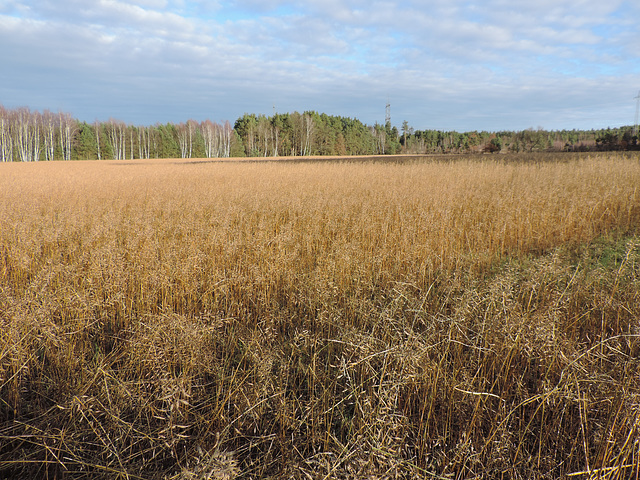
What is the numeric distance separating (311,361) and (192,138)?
71.3 m

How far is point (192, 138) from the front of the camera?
2562 inches

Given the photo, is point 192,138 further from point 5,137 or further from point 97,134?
point 5,137

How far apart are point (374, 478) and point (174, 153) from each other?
234ft

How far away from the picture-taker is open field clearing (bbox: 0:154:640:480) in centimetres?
162

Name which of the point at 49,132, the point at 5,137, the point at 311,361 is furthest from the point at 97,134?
the point at 311,361

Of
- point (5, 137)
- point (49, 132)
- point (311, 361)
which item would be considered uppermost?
point (49, 132)

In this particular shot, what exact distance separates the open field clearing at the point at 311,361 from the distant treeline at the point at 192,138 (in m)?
52.3

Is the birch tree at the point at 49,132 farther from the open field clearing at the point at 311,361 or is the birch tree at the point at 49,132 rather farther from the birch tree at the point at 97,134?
the open field clearing at the point at 311,361

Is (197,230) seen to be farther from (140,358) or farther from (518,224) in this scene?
(518,224)

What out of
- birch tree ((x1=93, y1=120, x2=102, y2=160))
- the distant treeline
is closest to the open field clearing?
the distant treeline

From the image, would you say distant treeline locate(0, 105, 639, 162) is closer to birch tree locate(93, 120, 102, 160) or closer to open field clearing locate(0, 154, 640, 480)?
birch tree locate(93, 120, 102, 160)

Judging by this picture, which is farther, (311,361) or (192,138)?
(192,138)

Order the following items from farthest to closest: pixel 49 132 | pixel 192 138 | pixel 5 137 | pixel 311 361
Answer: pixel 192 138 → pixel 49 132 → pixel 5 137 → pixel 311 361

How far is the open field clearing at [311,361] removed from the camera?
162 cm
